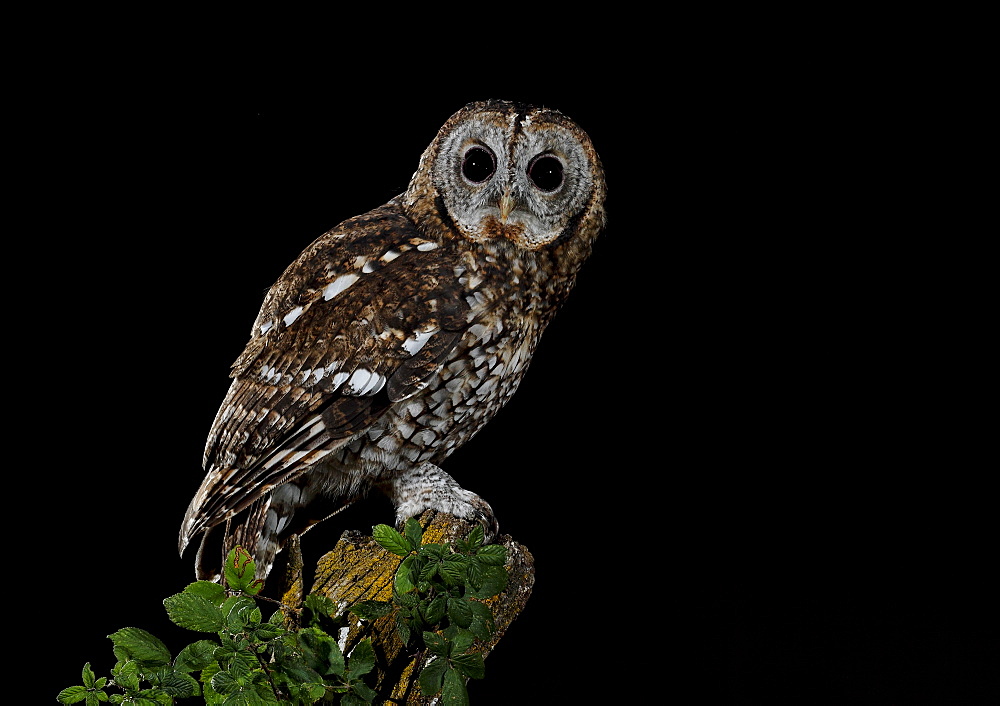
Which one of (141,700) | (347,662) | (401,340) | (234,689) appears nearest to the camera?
(234,689)

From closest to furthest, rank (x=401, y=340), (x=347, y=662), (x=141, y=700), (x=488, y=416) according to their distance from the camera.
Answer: (x=141, y=700)
(x=347, y=662)
(x=401, y=340)
(x=488, y=416)

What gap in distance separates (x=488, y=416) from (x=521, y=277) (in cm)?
36

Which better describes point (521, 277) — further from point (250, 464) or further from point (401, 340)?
point (250, 464)

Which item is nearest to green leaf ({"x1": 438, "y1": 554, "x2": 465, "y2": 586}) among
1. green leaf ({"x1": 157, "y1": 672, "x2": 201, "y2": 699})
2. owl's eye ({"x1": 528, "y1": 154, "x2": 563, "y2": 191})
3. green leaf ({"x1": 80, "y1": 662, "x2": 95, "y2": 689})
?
green leaf ({"x1": 157, "y1": 672, "x2": 201, "y2": 699})

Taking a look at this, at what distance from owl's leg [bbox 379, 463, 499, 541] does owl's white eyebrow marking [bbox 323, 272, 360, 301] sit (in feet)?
1.48

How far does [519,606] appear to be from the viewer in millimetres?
2141

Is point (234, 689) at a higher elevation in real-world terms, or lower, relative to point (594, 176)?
lower

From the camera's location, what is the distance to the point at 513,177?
78.1 inches

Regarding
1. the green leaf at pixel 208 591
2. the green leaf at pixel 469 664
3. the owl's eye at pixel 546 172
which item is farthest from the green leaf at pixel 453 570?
the owl's eye at pixel 546 172

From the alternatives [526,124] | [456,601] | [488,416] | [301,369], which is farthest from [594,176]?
[456,601]

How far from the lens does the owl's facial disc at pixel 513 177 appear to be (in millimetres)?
1983

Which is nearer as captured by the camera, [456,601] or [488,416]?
[456,601]

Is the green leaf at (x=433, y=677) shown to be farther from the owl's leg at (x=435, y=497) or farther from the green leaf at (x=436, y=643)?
the owl's leg at (x=435, y=497)

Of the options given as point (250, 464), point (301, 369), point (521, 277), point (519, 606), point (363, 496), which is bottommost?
point (519, 606)
